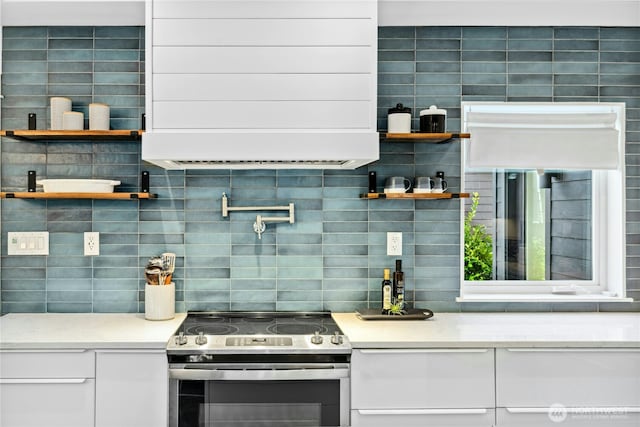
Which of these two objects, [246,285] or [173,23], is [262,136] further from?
[246,285]

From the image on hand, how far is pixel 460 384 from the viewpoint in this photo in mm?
2178

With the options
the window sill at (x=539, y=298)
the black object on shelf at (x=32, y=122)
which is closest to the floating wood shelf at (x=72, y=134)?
the black object on shelf at (x=32, y=122)

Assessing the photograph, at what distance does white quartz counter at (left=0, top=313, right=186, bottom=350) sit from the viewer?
2.15m

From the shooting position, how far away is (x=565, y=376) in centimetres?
220

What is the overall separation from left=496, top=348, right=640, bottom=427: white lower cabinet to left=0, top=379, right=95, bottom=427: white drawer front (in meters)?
1.67

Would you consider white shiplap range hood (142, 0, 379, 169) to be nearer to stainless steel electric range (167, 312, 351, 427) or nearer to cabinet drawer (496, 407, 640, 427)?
stainless steel electric range (167, 312, 351, 427)

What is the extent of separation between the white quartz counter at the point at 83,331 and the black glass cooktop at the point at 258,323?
10 centimetres

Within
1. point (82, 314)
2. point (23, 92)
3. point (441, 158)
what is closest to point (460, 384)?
point (441, 158)

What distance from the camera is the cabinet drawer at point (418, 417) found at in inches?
85.0

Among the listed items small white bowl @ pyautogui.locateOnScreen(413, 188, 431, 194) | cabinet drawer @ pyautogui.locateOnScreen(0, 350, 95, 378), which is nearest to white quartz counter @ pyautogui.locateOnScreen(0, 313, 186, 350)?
cabinet drawer @ pyautogui.locateOnScreen(0, 350, 95, 378)

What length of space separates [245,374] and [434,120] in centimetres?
144

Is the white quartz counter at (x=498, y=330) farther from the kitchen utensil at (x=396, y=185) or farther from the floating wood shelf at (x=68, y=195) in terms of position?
the floating wood shelf at (x=68, y=195)

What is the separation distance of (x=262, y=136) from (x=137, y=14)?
1.01 meters

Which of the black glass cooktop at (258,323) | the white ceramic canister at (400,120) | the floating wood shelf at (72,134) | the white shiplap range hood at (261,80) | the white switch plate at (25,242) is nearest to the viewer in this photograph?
the white shiplap range hood at (261,80)
